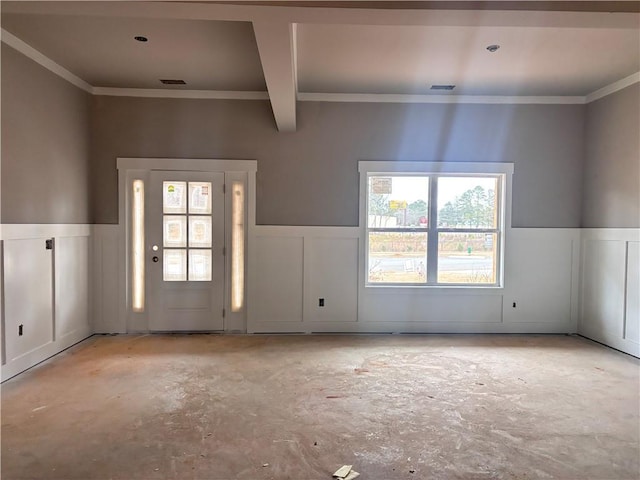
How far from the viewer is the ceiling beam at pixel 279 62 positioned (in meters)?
2.83

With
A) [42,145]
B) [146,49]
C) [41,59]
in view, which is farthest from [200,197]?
[41,59]

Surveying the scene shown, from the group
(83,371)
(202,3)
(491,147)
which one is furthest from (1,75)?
(491,147)

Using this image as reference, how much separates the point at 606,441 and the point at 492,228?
9.46 feet

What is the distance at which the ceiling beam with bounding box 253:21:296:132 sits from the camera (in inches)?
112

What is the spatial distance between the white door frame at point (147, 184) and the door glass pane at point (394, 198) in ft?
4.77

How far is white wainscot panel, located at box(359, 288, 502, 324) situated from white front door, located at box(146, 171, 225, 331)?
1847mm

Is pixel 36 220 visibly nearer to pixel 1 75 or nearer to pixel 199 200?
pixel 1 75

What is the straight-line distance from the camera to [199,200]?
4.87 meters

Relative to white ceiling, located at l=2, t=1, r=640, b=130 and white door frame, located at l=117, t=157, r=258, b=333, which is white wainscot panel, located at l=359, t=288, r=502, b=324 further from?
white ceiling, located at l=2, t=1, r=640, b=130

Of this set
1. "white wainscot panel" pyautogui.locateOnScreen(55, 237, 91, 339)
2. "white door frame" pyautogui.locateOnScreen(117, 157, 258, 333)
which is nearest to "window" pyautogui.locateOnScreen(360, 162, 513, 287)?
"white door frame" pyautogui.locateOnScreen(117, 157, 258, 333)

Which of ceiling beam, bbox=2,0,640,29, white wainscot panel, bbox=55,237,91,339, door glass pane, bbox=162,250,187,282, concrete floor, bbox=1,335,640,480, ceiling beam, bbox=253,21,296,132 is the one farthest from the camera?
door glass pane, bbox=162,250,187,282

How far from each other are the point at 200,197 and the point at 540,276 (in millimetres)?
4246

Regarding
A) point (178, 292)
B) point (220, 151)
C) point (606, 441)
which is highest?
point (220, 151)

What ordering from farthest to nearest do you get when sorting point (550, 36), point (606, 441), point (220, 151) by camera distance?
point (220, 151), point (550, 36), point (606, 441)
